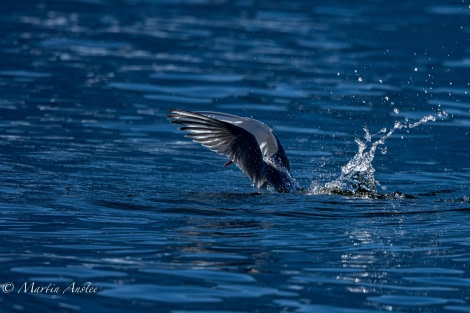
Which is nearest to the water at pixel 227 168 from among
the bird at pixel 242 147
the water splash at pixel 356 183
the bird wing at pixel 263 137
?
the water splash at pixel 356 183

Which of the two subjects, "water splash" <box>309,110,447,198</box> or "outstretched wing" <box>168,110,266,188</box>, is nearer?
"outstretched wing" <box>168,110,266,188</box>

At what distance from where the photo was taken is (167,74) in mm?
14992

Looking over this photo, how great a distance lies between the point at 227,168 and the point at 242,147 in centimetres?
172

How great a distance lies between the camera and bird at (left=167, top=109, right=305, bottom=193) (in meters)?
8.17

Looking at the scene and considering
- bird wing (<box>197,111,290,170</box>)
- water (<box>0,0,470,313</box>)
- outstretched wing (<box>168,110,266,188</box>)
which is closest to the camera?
water (<box>0,0,470,313</box>)

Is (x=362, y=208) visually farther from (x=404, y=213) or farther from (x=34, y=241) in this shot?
(x=34, y=241)

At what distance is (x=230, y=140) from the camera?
8289 mm

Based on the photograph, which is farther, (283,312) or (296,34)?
(296,34)

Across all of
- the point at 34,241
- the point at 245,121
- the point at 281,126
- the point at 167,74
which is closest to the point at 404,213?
the point at 245,121

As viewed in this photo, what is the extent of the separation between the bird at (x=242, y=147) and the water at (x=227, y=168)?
0.17m

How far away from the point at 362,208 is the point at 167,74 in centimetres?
762

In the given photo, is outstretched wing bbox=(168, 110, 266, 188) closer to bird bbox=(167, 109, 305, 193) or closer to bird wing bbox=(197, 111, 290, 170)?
bird bbox=(167, 109, 305, 193)

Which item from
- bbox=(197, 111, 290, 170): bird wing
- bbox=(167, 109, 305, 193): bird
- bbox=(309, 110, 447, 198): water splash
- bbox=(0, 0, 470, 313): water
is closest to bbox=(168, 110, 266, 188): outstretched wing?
bbox=(167, 109, 305, 193): bird

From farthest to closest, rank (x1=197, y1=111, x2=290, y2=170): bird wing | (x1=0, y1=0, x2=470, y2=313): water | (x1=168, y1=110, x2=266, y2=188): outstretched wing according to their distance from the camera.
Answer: (x1=197, y1=111, x2=290, y2=170): bird wing, (x1=168, y1=110, x2=266, y2=188): outstretched wing, (x1=0, y1=0, x2=470, y2=313): water
